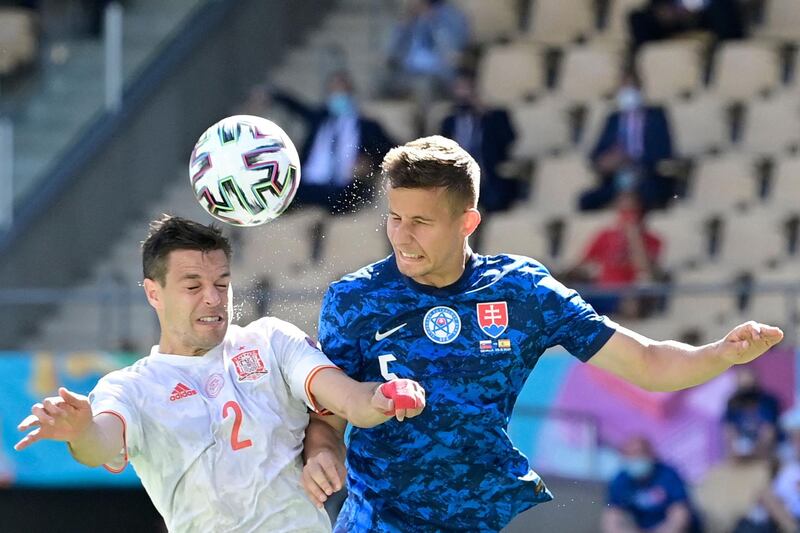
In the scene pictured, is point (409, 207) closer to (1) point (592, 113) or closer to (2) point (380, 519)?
(2) point (380, 519)

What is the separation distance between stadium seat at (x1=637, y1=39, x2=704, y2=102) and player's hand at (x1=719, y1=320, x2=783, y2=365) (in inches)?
363

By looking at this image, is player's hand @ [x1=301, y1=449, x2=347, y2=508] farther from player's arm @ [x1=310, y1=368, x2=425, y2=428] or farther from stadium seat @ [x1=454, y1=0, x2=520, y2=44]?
stadium seat @ [x1=454, y1=0, x2=520, y2=44]

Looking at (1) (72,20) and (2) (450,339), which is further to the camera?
(1) (72,20)

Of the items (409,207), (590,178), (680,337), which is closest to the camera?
(409,207)

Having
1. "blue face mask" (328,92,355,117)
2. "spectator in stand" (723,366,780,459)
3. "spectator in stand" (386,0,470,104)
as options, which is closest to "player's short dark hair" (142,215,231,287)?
"spectator in stand" (723,366,780,459)

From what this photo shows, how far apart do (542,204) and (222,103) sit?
393cm

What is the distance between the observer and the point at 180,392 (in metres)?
6.18

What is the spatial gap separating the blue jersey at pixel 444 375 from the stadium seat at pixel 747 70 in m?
9.06

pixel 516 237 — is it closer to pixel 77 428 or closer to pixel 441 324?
pixel 441 324

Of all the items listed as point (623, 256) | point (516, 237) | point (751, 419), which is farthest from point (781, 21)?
point (751, 419)

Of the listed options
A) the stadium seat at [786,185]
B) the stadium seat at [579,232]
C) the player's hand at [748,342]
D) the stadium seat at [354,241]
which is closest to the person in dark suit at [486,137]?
the stadium seat at [579,232]

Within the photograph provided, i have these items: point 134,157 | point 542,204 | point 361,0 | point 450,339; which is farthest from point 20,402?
point 450,339

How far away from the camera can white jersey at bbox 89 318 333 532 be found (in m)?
6.02

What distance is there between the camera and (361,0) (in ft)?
57.3
